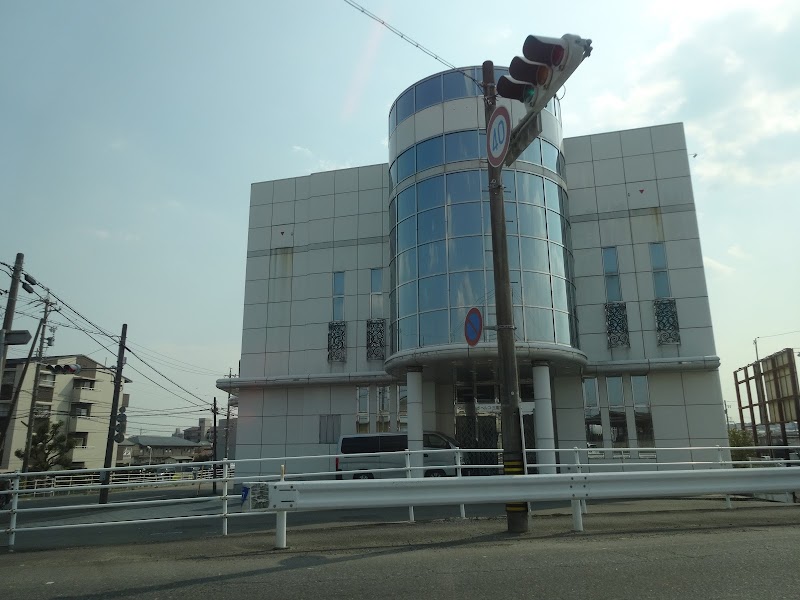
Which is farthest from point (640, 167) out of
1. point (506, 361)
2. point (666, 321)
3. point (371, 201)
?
point (506, 361)

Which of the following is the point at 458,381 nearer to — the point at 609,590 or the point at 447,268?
the point at 447,268

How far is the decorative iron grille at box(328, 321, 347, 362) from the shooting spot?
83.3 ft

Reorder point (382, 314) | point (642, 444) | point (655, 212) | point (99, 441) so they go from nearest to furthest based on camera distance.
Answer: point (642, 444) → point (655, 212) → point (382, 314) → point (99, 441)

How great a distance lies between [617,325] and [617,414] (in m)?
3.50

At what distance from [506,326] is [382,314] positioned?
54.5 ft

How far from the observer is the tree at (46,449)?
45.2 metres

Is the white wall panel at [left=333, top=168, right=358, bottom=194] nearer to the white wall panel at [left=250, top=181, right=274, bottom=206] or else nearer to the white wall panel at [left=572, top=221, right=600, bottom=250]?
the white wall panel at [left=250, top=181, right=274, bottom=206]

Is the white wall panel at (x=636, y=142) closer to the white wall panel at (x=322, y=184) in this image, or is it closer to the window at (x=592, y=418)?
the window at (x=592, y=418)

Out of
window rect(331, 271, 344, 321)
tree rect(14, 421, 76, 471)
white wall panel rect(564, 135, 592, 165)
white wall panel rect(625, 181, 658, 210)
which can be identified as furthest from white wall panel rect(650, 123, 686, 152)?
tree rect(14, 421, 76, 471)

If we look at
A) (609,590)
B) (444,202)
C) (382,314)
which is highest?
(444,202)

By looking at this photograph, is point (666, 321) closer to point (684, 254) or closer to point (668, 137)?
point (684, 254)

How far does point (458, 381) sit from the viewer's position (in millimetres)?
22453

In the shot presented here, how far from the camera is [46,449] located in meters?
45.9

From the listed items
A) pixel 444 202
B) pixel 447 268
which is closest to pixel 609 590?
pixel 447 268
